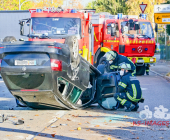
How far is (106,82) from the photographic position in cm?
958

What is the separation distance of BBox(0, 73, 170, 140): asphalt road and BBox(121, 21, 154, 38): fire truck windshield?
9.66 m

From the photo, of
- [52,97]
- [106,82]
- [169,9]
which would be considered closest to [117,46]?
[169,9]

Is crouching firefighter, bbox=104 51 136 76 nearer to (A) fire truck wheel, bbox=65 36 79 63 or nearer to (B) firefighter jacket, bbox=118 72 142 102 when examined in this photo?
(B) firefighter jacket, bbox=118 72 142 102

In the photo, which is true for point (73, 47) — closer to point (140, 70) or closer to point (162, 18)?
point (162, 18)

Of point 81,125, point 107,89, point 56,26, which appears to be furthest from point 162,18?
point 81,125

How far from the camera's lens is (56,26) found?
42.1 ft

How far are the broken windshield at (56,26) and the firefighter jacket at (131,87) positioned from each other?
419 centimetres

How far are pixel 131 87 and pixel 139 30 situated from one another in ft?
35.2

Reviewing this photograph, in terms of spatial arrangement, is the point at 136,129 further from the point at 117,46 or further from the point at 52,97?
the point at 117,46

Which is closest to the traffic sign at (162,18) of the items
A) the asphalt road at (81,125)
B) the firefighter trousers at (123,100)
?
the asphalt road at (81,125)

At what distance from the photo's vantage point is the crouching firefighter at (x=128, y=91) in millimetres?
8938

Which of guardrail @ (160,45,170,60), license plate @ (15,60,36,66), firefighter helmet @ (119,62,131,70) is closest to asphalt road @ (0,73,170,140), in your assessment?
firefighter helmet @ (119,62,131,70)

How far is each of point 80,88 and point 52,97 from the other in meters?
0.91

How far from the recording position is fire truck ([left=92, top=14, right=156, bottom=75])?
1905 cm
